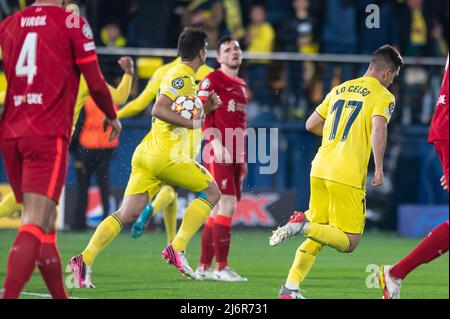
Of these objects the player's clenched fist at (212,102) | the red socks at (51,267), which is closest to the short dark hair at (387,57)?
the player's clenched fist at (212,102)

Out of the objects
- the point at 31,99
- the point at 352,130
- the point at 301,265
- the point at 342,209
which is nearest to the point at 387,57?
the point at 352,130

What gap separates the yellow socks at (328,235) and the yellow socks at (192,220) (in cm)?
212

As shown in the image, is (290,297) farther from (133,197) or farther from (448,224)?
(133,197)

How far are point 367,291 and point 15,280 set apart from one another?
4.24 meters

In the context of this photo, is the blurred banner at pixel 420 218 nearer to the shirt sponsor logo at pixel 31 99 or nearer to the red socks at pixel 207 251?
the red socks at pixel 207 251

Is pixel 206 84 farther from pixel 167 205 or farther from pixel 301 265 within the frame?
pixel 301 265

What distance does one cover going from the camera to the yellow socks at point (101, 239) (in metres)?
9.66

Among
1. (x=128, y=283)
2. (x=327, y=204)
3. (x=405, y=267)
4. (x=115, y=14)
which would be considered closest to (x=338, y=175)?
(x=327, y=204)

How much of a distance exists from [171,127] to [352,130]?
2.01 m

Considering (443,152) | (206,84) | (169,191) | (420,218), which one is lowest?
(420,218)

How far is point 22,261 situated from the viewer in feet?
22.6

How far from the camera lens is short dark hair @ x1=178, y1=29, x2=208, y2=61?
10445 millimetres

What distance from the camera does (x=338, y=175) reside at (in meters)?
8.92

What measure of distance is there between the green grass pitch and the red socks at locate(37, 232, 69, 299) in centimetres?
177
